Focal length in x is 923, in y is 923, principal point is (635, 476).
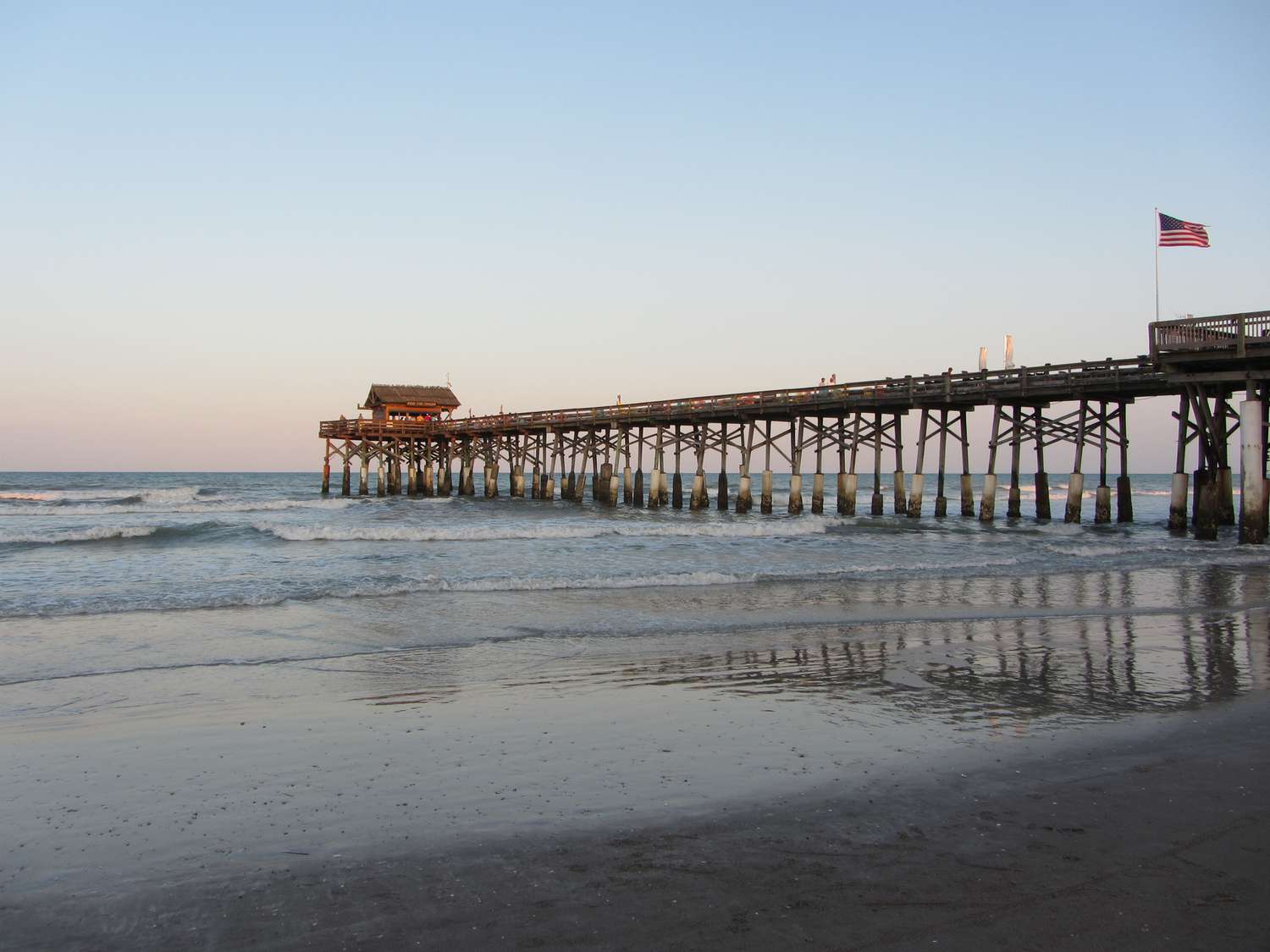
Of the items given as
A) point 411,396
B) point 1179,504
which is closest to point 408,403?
point 411,396

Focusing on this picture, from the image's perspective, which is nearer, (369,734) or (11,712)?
(369,734)

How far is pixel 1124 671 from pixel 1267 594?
23.2 feet

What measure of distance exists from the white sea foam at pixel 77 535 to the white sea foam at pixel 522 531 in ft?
10.1

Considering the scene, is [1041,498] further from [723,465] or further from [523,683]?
[523,683]

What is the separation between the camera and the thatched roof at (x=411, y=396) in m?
59.8

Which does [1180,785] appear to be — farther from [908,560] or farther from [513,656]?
[908,560]

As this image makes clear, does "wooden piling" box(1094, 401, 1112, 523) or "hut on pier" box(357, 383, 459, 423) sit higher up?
"hut on pier" box(357, 383, 459, 423)

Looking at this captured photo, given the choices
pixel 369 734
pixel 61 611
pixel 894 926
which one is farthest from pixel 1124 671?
pixel 61 611

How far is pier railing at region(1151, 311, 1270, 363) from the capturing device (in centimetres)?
2014

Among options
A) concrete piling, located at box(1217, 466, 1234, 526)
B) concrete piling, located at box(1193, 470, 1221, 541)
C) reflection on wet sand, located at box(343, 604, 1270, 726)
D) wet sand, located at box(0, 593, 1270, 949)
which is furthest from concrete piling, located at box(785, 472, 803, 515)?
wet sand, located at box(0, 593, 1270, 949)

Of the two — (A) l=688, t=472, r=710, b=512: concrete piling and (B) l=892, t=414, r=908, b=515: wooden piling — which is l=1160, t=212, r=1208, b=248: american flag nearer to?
(B) l=892, t=414, r=908, b=515: wooden piling

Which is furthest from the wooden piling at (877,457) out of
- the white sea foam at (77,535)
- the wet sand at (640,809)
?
the wet sand at (640,809)

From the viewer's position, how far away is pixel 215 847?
4387 millimetres

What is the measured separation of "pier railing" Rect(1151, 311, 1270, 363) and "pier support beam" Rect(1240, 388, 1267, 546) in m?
1.13
